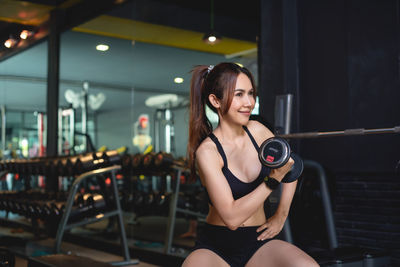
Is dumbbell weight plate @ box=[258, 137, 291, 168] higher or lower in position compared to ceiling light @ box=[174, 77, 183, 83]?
lower

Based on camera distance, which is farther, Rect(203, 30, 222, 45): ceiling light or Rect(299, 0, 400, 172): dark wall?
Rect(203, 30, 222, 45): ceiling light

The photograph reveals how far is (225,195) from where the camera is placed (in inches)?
66.0

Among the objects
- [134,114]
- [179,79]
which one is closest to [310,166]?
→ [179,79]

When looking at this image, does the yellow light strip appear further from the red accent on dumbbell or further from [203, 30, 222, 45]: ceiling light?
the red accent on dumbbell

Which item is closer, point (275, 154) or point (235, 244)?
point (275, 154)

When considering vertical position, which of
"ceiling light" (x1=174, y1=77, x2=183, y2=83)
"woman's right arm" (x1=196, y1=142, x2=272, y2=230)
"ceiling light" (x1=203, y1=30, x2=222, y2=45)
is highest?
"ceiling light" (x1=203, y1=30, x2=222, y2=45)

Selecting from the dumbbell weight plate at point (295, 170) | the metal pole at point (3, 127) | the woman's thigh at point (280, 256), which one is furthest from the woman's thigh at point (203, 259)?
the metal pole at point (3, 127)

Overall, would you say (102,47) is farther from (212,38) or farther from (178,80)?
(212,38)

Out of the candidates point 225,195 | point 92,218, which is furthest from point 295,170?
point 92,218

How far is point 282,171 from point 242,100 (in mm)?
328

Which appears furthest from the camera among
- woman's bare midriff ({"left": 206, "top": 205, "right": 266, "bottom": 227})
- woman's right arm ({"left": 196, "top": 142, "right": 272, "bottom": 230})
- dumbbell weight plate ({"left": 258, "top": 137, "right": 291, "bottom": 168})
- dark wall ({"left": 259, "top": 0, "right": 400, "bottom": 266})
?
dark wall ({"left": 259, "top": 0, "right": 400, "bottom": 266})

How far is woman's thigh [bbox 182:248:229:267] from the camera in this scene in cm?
172

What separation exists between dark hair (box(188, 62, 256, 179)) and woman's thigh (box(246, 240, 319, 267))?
43cm

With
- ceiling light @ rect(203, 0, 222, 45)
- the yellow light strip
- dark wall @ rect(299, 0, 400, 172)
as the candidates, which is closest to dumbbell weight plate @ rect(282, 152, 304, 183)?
dark wall @ rect(299, 0, 400, 172)
